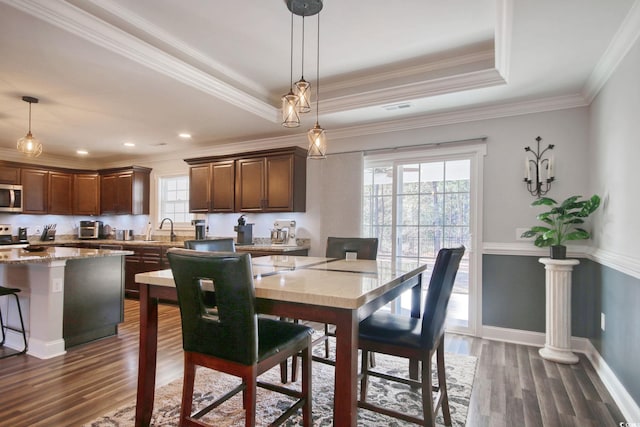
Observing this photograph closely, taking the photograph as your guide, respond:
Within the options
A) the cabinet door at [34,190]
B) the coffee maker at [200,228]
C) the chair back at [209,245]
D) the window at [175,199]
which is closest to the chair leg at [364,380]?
the chair back at [209,245]

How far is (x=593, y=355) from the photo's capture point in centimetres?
305

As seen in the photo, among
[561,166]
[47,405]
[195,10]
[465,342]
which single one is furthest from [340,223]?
[47,405]

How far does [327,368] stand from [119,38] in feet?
9.61

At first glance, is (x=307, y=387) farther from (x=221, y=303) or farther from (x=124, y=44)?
(x=124, y=44)

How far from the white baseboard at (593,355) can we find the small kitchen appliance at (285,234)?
262cm

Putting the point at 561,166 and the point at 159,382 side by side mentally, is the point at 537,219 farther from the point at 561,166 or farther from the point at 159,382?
the point at 159,382

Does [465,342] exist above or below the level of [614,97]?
below

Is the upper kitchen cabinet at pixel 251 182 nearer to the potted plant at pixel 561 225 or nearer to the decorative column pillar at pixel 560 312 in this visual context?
the potted plant at pixel 561 225

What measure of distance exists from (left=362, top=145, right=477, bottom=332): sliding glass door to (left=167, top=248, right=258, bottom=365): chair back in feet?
9.78

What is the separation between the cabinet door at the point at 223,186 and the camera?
5.12m

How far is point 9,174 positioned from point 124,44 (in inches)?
199

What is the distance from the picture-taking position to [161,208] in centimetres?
639

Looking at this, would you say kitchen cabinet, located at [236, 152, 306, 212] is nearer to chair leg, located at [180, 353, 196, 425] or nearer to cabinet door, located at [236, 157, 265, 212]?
cabinet door, located at [236, 157, 265, 212]

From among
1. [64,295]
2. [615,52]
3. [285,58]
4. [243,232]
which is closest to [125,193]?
[243,232]
